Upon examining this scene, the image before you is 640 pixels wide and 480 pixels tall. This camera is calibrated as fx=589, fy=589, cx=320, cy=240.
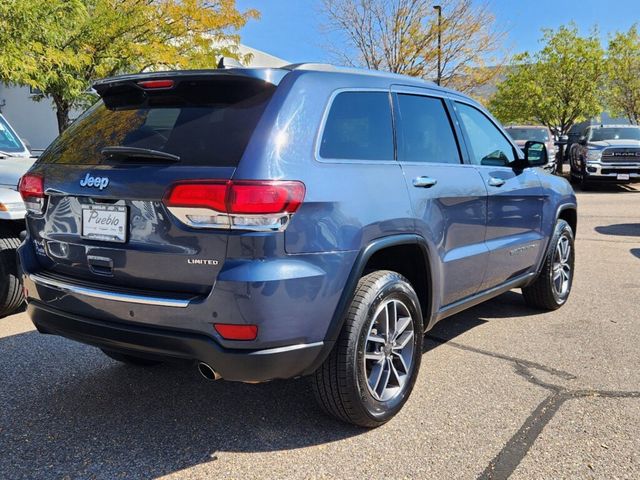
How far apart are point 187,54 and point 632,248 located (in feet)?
37.8

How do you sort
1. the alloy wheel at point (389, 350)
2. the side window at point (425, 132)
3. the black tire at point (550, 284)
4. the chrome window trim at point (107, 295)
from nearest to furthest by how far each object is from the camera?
the chrome window trim at point (107, 295)
the alloy wheel at point (389, 350)
the side window at point (425, 132)
the black tire at point (550, 284)

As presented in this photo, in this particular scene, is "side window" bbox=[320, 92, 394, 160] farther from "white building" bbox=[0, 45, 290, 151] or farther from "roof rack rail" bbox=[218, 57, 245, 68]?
"white building" bbox=[0, 45, 290, 151]

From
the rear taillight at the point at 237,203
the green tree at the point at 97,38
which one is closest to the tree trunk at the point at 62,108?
the green tree at the point at 97,38

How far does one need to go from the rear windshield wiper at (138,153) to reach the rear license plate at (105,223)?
9.8 inches

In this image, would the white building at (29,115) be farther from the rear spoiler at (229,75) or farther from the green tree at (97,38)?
the rear spoiler at (229,75)

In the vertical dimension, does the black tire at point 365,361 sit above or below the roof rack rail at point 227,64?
below

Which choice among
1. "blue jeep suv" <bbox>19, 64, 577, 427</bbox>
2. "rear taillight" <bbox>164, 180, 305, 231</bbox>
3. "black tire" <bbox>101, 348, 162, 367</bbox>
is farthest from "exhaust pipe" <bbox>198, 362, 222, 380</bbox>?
"black tire" <bbox>101, 348, 162, 367</bbox>

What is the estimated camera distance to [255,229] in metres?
2.44

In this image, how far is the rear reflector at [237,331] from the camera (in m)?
2.46

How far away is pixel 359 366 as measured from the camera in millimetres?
2881

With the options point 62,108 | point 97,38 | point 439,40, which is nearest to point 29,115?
point 62,108

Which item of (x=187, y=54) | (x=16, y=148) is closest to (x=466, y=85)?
(x=187, y=54)

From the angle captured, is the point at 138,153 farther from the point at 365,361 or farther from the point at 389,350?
the point at 389,350

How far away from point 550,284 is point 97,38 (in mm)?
11657
